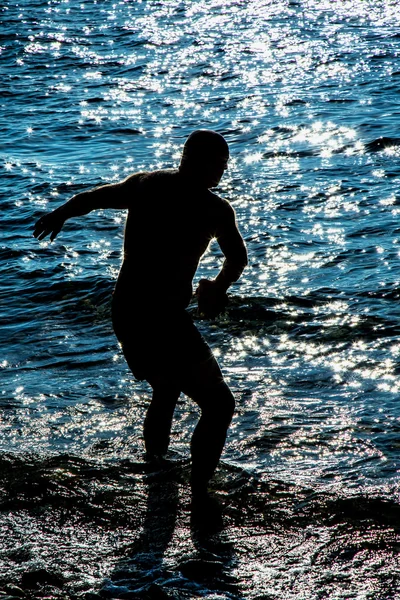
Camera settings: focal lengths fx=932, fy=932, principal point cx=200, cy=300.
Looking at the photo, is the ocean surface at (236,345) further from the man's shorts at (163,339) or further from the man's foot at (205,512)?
the man's shorts at (163,339)

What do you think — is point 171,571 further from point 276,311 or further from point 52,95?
point 52,95

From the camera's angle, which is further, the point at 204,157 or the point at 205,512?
the point at 205,512

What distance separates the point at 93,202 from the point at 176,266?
Result: 64cm

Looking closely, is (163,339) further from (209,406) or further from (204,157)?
(204,157)

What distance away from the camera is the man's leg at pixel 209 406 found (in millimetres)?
5711

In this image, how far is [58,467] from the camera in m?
6.53

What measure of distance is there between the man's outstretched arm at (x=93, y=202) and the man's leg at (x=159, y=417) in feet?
3.79

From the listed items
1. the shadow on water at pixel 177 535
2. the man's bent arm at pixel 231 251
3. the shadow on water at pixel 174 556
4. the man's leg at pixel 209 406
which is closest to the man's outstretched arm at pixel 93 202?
the man's bent arm at pixel 231 251

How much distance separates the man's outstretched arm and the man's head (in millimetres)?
369

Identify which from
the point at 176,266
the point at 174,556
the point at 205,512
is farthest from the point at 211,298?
the point at 174,556

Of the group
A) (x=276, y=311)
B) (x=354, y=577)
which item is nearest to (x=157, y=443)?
(x=354, y=577)

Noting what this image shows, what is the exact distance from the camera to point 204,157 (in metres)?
5.46

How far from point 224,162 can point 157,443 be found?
6.82ft

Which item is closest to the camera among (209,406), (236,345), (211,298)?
(211,298)
